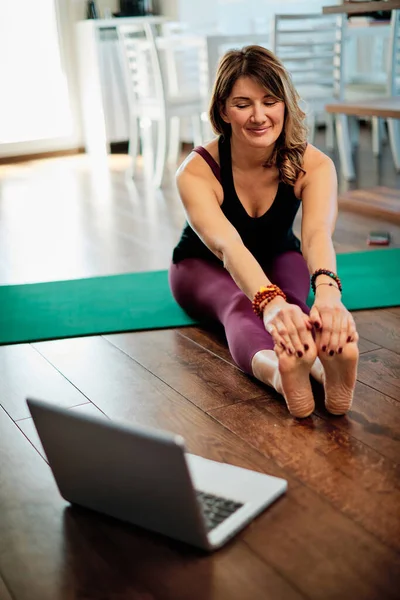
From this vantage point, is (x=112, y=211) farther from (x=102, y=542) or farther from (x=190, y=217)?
(x=102, y=542)

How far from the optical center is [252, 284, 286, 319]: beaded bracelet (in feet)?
4.80

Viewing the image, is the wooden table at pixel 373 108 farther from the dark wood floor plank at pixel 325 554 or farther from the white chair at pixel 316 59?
the dark wood floor plank at pixel 325 554

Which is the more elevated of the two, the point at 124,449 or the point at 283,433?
the point at 124,449

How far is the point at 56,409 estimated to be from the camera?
1084mm

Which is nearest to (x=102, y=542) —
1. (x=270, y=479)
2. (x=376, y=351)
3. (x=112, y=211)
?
(x=270, y=479)

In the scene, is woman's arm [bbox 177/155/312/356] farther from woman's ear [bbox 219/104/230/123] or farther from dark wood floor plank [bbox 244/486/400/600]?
dark wood floor plank [bbox 244/486/400/600]

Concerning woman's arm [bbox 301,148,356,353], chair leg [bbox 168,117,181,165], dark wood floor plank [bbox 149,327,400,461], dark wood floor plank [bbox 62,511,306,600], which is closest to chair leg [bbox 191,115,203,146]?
chair leg [bbox 168,117,181,165]

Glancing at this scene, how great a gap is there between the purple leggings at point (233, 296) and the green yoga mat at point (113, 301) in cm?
12

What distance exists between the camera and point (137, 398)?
159 centimetres

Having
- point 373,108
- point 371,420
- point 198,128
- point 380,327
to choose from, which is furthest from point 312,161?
point 198,128

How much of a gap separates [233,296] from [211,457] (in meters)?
0.56

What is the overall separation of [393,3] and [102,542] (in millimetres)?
2621

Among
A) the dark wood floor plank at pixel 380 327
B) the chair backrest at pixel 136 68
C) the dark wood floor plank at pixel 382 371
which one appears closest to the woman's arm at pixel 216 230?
the dark wood floor plank at pixel 382 371

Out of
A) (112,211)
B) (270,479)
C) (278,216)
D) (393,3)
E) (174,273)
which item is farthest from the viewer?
(112,211)
